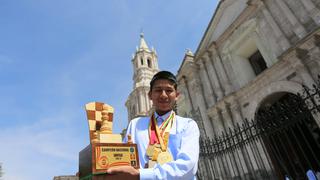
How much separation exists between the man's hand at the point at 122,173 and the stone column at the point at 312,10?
30.7 feet

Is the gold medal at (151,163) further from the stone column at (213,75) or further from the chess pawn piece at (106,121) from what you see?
the stone column at (213,75)

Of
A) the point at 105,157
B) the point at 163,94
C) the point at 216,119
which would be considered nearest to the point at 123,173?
the point at 105,157

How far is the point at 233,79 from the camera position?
37.4 feet

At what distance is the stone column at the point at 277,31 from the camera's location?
8719mm

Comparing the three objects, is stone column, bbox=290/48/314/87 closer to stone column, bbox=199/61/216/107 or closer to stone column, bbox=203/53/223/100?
stone column, bbox=203/53/223/100

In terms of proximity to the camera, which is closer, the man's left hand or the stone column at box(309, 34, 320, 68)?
the man's left hand

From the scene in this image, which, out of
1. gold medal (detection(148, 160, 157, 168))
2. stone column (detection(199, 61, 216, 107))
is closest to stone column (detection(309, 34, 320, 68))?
stone column (detection(199, 61, 216, 107))

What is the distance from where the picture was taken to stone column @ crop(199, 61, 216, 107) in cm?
1214

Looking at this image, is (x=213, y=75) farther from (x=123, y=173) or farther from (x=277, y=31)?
(x=123, y=173)

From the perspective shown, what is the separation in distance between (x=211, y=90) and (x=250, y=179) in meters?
5.37

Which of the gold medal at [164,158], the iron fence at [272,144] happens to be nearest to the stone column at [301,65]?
the iron fence at [272,144]

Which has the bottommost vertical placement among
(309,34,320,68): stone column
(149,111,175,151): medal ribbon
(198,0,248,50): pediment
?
(149,111,175,151): medal ribbon

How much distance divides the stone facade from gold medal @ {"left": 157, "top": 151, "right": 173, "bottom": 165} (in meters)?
7.94

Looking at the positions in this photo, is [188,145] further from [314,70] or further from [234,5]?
[234,5]
